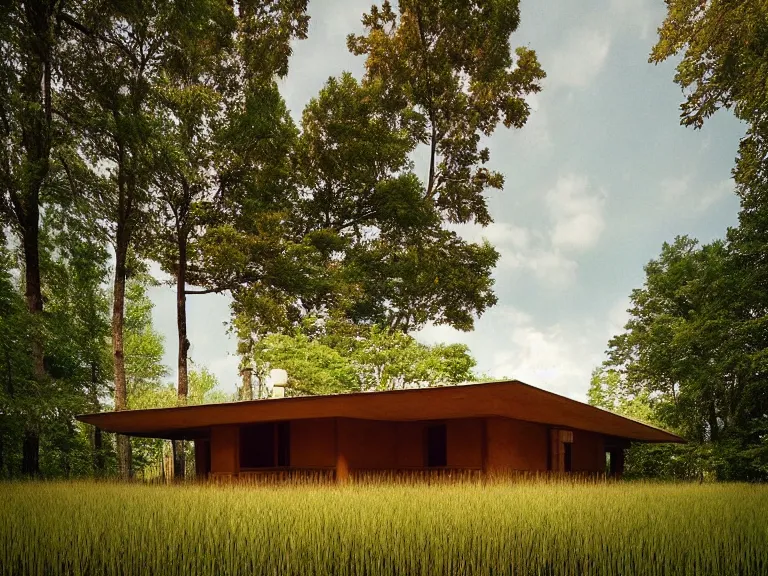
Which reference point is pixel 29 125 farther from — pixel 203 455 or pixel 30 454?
pixel 203 455

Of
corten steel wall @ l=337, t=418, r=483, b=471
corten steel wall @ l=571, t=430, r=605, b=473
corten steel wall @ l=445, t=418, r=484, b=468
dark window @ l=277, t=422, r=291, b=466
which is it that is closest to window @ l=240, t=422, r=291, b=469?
dark window @ l=277, t=422, r=291, b=466

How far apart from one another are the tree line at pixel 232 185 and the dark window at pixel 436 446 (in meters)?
7.19

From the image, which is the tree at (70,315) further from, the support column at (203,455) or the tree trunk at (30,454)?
the support column at (203,455)

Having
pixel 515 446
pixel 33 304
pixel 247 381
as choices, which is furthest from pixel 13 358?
pixel 515 446

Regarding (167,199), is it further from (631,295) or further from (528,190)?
(528,190)

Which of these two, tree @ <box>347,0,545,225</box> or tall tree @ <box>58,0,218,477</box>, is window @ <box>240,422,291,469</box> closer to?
tall tree @ <box>58,0,218,477</box>

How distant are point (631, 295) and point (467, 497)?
867 inches

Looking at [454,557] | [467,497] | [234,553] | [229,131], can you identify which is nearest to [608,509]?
[467,497]

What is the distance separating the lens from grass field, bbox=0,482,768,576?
549cm

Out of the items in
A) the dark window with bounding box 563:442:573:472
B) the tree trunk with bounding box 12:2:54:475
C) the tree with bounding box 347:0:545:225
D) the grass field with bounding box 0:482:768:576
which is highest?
the tree with bounding box 347:0:545:225

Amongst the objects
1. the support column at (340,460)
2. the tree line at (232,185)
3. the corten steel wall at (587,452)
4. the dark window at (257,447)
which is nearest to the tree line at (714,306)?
the corten steel wall at (587,452)

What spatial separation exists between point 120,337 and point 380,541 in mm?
17005

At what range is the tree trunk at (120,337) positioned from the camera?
20359mm

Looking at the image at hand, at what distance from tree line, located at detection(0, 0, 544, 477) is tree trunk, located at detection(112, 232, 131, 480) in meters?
0.06
